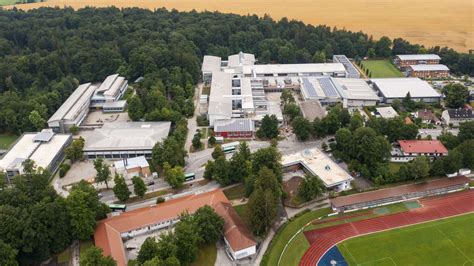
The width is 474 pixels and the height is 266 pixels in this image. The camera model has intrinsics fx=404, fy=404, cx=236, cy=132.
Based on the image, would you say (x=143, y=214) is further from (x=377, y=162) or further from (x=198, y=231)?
(x=377, y=162)

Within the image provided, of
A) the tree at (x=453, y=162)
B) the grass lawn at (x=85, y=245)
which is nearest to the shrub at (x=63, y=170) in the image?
the grass lawn at (x=85, y=245)

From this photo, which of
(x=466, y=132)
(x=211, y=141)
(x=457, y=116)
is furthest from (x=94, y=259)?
(x=457, y=116)

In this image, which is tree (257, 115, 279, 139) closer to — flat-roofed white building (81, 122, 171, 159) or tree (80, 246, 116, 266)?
flat-roofed white building (81, 122, 171, 159)

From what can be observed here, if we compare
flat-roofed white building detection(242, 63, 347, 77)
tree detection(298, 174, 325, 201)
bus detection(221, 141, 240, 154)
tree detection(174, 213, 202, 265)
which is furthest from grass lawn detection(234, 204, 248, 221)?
flat-roofed white building detection(242, 63, 347, 77)

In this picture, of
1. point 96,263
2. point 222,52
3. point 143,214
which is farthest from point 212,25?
point 96,263

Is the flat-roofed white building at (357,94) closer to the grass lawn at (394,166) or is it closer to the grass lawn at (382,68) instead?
the grass lawn at (382,68)

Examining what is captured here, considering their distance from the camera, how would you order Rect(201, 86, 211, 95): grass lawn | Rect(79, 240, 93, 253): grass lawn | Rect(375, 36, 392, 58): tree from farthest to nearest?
Rect(375, 36, 392, 58): tree → Rect(201, 86, 211, 95): grass lawn → Rect(79, 240, 93, 253): grass lawn
